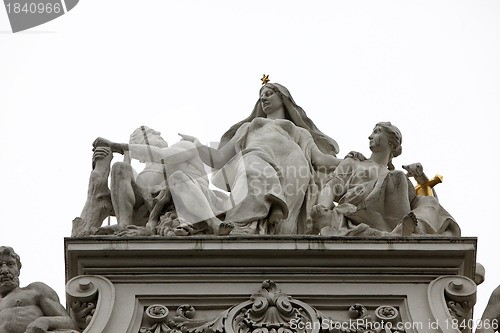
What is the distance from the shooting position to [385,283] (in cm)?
1956

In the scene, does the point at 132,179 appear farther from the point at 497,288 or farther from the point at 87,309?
the point at 497,288

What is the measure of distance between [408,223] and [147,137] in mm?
4033

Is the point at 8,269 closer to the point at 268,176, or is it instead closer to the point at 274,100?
the point at 268,176

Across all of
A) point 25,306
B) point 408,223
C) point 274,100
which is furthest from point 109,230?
point 274,100

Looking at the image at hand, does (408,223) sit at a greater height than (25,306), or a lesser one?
greater

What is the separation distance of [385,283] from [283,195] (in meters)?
2.21

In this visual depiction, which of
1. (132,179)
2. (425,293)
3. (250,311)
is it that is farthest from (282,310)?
(132,179)

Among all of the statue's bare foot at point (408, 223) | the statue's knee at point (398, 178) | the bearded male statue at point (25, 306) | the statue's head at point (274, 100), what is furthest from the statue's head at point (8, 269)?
the statue's head at point (274, 100)

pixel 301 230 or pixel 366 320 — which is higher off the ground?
pixel 301 230

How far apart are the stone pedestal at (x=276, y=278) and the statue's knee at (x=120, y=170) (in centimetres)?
144

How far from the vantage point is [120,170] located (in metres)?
21.0

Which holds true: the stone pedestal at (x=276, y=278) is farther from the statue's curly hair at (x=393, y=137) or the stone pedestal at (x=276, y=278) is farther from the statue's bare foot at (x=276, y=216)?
the statue's curly hair at (x=393, y=137)

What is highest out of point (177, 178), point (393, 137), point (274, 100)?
point (274, 100)

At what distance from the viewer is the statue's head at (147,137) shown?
22.2 metres
